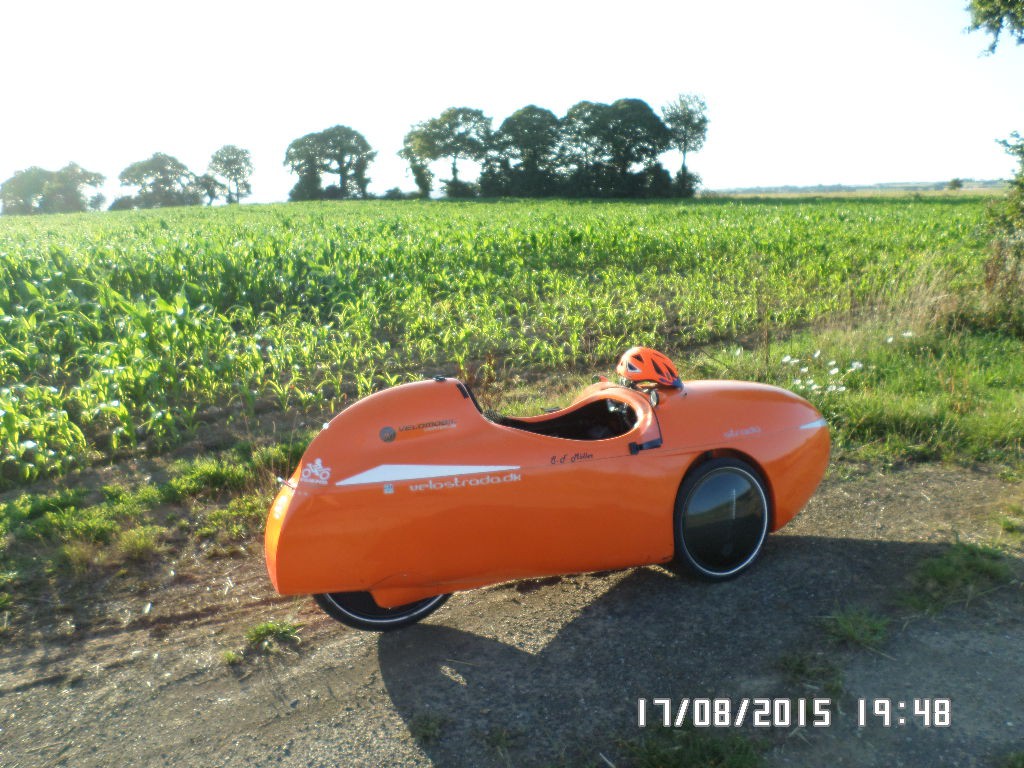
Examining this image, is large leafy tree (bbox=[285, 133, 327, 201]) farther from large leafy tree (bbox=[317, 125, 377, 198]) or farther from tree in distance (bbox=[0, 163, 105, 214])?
tree in distance (bbox=[0, 163, 105, 214])

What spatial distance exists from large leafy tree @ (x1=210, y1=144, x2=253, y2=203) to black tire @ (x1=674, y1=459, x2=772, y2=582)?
8301 cm

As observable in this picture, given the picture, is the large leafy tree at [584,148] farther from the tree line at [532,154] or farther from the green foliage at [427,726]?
the green foliage at [427,726]

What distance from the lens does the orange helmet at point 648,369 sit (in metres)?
3.93

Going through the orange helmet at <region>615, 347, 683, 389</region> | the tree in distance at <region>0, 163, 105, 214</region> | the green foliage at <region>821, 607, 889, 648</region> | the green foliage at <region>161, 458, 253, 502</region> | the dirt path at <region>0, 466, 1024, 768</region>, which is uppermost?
the tree in distance at <region>0, 163, 105, 214</region>

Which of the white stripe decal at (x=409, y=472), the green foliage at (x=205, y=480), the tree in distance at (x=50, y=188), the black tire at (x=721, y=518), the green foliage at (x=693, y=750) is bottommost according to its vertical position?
the green foliage at (x=693, y=750)

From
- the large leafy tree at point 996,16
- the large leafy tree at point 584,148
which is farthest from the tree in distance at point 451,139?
the large leafy tree at point 996,16

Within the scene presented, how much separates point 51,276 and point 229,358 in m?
3.91

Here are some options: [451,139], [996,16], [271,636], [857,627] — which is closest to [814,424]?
[857,627]

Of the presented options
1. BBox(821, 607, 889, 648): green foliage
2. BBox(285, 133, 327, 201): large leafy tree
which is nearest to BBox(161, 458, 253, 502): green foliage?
BBox(821, 607, 889, 648): green foliage

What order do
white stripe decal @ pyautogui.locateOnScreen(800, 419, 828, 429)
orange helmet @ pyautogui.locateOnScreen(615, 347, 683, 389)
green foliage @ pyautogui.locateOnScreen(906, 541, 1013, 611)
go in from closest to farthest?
green foliage @ pyautogui.locateOnScreen(906, 541, 1013, 611), orange helmet @ pyautogui.locateOnScreen(615, 347, 683, 389), white stripe decal @ pyautogui.locateOnScreen(800, 419, 828, 429)

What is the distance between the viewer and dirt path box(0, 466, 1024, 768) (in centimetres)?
280

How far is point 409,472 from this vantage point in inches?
127

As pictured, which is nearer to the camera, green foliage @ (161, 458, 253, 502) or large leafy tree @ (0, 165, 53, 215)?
green foliage @ (161, 458, 253, 502)

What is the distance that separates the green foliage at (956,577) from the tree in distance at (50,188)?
2594 inches
